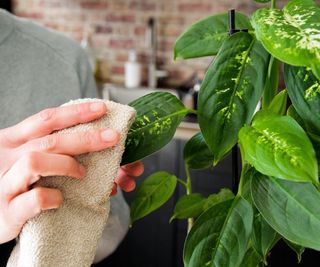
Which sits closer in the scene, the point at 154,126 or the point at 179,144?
the point at 154,126

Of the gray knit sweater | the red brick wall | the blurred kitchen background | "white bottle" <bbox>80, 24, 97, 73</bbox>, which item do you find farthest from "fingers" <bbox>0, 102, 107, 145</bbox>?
"white bottle" <bbox>80, 24, 97, 73</bbox>

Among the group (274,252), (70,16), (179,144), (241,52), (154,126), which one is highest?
(241,52)

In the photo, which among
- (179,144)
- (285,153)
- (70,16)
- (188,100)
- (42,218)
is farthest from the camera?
(70,16)

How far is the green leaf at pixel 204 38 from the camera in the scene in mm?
679

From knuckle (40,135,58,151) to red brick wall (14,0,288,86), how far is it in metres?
2.11

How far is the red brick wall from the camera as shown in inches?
104

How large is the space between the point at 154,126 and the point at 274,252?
155 cm

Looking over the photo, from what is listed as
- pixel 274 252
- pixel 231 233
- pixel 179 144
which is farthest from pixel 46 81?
pixel 274 252

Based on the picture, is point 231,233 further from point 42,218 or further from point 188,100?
point 188,100

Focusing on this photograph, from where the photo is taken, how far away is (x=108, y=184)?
0.59 m

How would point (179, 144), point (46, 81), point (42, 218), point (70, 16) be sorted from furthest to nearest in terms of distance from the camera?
1. point (70, 16)
2. point (179, 144)
3. point (46, 81)
4. point (42, 218)

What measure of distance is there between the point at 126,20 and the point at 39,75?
1.83 metres

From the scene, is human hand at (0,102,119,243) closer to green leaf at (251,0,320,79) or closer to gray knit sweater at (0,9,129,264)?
green leaf at (251,0,320,79)

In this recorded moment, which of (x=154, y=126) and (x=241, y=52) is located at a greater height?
(x=241, y=52)
